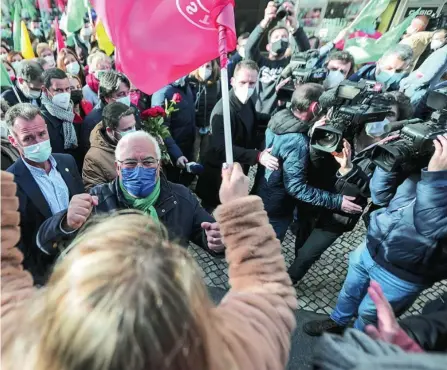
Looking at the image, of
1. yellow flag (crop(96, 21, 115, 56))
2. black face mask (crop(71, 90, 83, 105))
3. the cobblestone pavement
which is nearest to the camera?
the cobblestone pavement

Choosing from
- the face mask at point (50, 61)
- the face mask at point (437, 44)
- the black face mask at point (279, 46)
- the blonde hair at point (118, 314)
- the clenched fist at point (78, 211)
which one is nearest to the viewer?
the blonde hair at point (118, 314)

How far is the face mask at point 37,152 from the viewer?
2062mm

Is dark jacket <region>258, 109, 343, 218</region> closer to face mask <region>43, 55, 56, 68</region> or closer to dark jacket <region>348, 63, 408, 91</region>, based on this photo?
dark jacket <region>348, 63, 408, 91</region>

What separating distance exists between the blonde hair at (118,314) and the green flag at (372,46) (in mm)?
5780

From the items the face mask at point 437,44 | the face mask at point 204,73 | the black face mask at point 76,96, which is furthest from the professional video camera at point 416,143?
the face mask at point 437,44

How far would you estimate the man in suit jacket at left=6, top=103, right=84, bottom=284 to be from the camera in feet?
6.49

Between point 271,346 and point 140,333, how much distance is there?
0.45 meters

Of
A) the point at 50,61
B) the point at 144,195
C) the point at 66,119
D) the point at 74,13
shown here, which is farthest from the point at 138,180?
the point at 74,13

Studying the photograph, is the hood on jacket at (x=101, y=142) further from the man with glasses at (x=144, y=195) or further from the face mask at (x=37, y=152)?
the man with glasses at (x=144, y=195)

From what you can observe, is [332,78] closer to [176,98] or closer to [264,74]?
[264,74]

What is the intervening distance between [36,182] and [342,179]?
2119 millimetres

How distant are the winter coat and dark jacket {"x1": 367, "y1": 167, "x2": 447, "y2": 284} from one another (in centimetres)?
191

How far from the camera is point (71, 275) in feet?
2.46

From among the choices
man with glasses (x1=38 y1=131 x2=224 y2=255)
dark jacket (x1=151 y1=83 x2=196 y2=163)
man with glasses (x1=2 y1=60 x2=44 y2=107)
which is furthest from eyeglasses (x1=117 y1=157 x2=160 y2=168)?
Answer: man with glasses (x1=2 y1=60 x2=44 y2=107)
